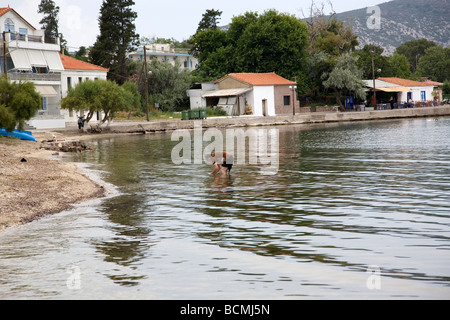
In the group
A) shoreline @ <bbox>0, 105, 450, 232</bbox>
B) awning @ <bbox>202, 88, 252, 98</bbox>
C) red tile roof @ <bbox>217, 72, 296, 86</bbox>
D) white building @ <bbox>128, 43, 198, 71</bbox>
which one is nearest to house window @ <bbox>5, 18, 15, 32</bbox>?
shoreline @ <bbox>0, 105, 450, 232</bbox>

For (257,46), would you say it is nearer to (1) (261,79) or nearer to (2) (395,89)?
(1) (261,79)

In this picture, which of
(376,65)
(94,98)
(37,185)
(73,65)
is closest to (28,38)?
(73,65)

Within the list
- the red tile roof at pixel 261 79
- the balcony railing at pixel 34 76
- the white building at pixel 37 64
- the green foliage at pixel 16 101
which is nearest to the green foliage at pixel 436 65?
the red tile roof at pixel 261 79

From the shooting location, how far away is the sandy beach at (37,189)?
49.5 ft

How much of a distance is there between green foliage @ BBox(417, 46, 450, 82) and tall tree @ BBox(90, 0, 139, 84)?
256 ft

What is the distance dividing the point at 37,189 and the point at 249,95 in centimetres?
5722

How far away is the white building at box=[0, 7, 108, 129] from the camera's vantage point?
5609 cm

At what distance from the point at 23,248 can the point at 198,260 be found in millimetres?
3719

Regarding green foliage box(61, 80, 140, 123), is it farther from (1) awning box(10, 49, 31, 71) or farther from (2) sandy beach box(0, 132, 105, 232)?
(2) sandy beach box(0, 132, 105, 232)

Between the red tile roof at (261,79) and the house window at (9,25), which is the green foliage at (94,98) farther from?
the red tile roof at (261,79)

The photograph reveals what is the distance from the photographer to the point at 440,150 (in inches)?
1266

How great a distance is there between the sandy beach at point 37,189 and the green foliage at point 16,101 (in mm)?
12502
